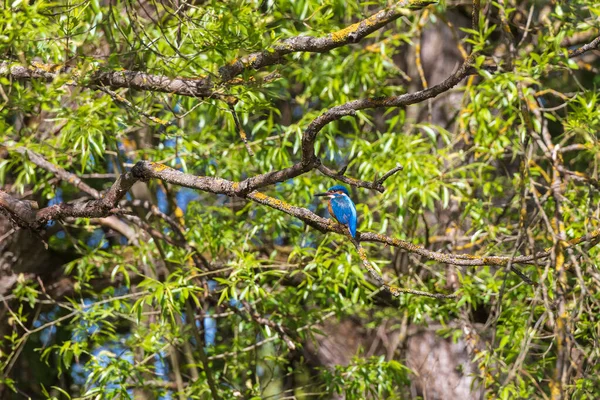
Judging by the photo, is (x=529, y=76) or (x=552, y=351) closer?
(x=529, y=76)

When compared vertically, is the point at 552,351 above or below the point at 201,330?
below

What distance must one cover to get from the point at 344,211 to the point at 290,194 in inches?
39.4

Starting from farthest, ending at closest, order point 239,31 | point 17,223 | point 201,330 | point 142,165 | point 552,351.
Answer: point 201,330
point 552,351
point 239,31
point 17,223
point 142,165

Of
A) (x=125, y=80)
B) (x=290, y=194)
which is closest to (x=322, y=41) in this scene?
(x=125, y=80)

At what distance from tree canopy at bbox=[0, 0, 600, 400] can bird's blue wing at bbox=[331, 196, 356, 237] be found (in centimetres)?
13

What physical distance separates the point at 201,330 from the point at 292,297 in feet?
1.91

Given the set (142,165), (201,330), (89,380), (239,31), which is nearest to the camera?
(142,165)

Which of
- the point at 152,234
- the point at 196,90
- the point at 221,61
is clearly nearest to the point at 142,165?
the point at 196,90

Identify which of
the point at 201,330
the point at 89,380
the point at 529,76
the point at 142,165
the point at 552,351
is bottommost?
the point at 552,351

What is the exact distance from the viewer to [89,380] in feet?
13.1

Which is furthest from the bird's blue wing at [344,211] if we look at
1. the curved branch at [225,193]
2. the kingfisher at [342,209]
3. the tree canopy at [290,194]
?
the curved branch at [225,193]

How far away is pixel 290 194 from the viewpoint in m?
4.21

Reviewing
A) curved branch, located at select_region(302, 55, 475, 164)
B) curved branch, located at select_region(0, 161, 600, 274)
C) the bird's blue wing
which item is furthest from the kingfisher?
curved branch, located at select_region(302, 55, 475, 164)

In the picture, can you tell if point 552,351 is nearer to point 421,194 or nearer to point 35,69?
point 421,194
